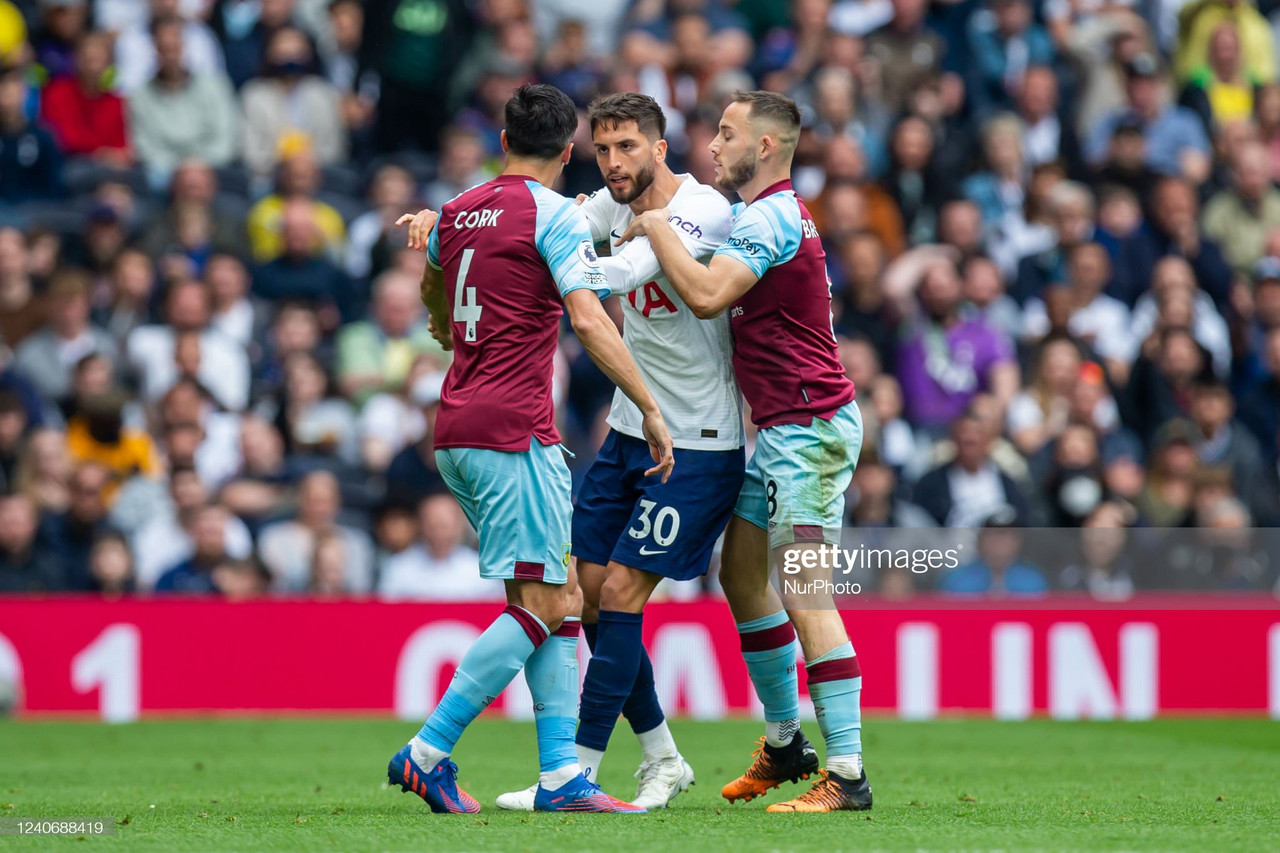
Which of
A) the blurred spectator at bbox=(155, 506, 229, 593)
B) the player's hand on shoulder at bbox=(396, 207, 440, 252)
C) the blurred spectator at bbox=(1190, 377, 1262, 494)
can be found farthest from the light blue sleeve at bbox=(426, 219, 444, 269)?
the blurred spectator at bbox=(1190, 377, 1262, 494)

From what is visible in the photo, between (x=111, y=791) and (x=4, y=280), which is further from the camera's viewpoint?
(x=4, y=280)

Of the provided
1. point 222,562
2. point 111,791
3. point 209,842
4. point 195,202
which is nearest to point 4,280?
point 195,202

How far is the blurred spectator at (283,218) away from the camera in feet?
43.9

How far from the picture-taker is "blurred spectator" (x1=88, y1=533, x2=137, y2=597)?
36.9 feet

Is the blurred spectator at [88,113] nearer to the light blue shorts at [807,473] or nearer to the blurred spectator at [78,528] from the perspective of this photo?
the blurred spectator at [78,528]

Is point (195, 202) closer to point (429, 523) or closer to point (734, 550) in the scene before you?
point (429, 523)

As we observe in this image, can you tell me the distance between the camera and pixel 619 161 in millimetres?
6539

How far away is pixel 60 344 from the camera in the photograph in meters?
12.6

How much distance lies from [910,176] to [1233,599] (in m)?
4.66

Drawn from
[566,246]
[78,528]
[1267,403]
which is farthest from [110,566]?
[1267,403]

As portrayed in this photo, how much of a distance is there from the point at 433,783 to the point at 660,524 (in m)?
1.26

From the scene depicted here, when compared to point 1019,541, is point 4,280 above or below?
above

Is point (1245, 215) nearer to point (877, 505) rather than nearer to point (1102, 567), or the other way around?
point (1102, 567)

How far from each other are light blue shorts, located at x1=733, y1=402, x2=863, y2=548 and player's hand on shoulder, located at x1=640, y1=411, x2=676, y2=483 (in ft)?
1.54
